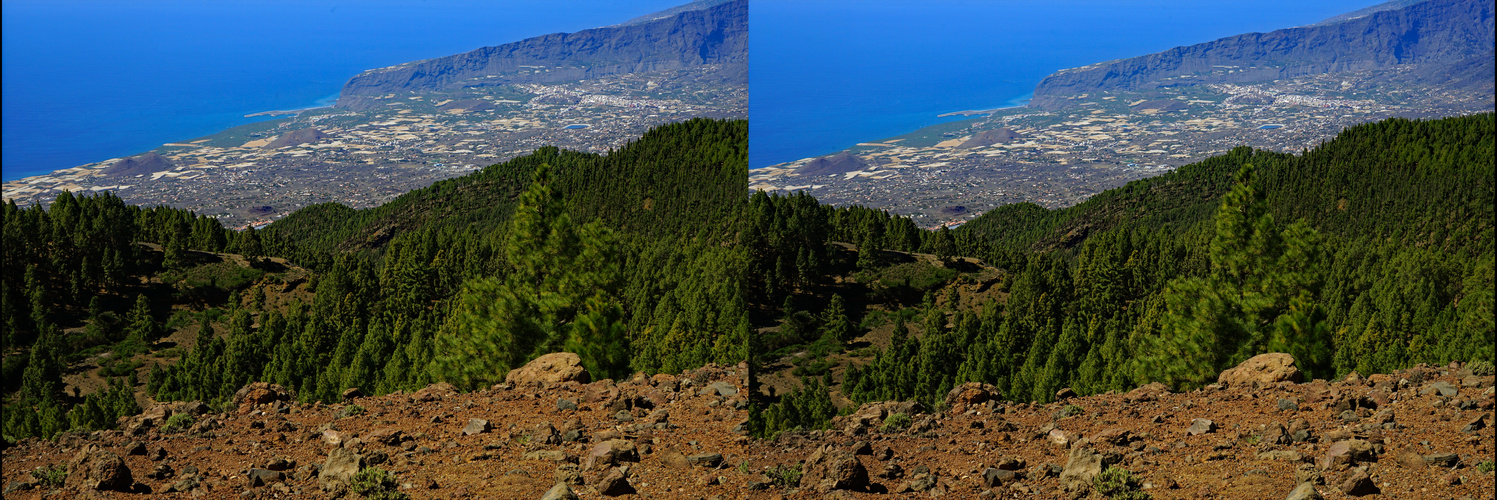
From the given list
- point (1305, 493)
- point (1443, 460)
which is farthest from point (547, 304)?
point (1443, 460)

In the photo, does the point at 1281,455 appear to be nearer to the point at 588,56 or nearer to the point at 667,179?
the point at 667,179

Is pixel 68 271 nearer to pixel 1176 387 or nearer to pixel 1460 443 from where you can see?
pixel 1176 387

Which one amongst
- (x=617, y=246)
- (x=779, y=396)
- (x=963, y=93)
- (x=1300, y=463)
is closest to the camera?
(x=1300, y=463)

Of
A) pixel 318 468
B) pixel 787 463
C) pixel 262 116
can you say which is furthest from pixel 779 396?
pixel 262 116

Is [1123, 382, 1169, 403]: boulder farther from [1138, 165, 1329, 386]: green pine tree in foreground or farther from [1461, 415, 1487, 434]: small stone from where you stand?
[1461, 415, 1487, 434]: small stone

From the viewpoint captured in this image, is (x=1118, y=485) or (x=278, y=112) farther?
(x=278, y=112)

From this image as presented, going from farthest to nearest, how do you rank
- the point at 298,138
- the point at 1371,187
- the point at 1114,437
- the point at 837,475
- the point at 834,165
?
1. the point at 298,138
2. the point at 1371,187
3. the point at 834,165
4. the point at 1114,437
5. the point at 837,475

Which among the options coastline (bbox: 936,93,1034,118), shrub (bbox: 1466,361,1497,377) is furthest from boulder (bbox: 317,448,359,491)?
coastline (bbox: 936,93,1034,118)
